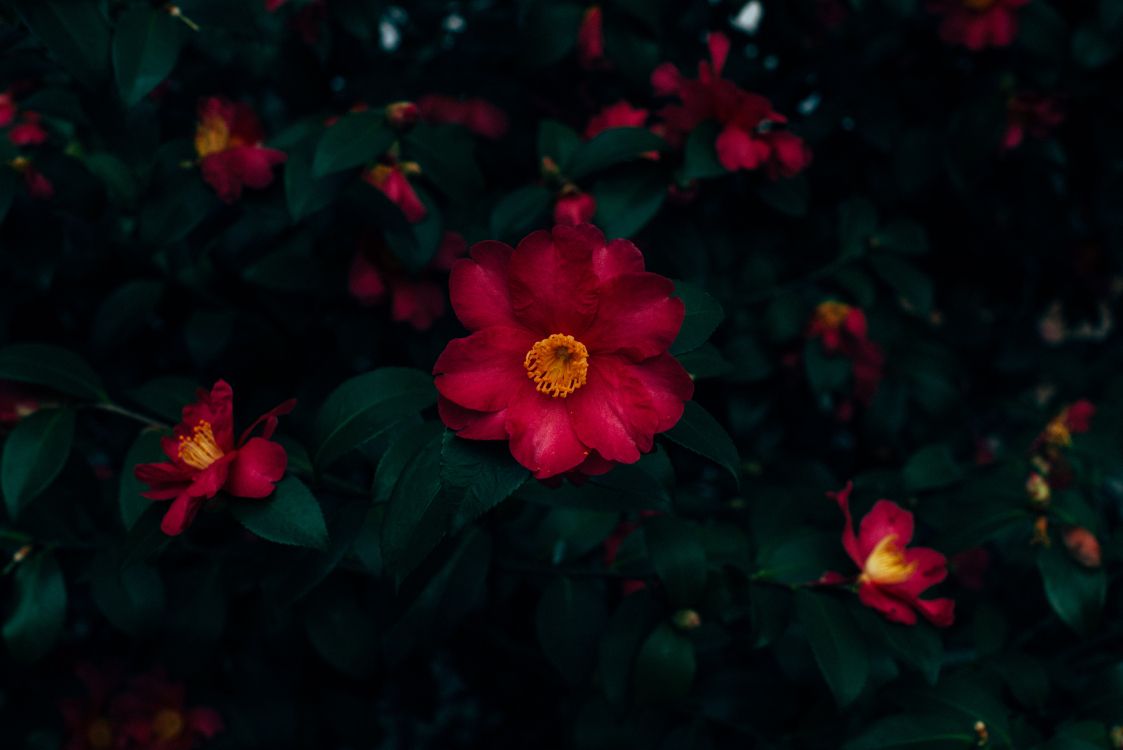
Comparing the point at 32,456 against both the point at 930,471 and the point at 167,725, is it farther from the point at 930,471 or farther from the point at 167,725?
the point at 930,471

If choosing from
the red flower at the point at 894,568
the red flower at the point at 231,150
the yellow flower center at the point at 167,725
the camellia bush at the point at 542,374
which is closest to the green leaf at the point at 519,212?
the camellia bush at the point at 542,374

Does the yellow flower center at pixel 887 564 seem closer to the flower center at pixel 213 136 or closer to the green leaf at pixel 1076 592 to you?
the green leaf at pixel 1076 592

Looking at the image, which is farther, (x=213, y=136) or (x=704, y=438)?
(x=213, y=136)

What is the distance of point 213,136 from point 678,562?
2.57ft

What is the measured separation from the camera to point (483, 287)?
28.7 inches

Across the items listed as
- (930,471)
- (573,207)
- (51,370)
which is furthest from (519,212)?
(930,471)

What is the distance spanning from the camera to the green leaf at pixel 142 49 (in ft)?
3.07

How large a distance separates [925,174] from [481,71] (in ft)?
2.61

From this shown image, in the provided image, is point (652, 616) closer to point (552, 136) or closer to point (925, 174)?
point (552, 136)

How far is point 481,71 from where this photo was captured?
166cm

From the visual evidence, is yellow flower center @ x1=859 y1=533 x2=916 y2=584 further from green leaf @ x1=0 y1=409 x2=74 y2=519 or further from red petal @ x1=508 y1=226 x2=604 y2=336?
green leaf @ x1=0 y1=409 x2=74 y2=519

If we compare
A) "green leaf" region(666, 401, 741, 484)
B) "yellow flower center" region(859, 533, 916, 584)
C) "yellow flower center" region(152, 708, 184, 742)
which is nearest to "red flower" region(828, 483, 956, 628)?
"yellow flower center" region(859, 533, 916, 584)

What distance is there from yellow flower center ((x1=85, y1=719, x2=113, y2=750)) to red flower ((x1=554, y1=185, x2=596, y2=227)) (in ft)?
3.55

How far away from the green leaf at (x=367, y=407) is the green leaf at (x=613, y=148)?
1.19ft
